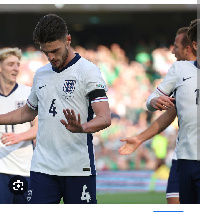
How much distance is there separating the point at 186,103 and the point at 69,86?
37.6 inches

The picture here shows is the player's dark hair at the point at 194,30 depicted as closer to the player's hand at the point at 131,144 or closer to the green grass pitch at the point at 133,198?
the player's hand at the point at 131,144

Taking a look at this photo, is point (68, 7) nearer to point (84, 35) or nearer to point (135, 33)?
point (84, 35)

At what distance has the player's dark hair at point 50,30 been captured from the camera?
4.82 m

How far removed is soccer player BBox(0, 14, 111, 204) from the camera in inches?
191

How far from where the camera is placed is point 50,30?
4820 mm

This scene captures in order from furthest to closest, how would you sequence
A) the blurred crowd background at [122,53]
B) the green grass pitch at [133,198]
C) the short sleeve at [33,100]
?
the blurred crowd background at [122,53], the green grass pitch at [133,198], the short sleeve at [33,100]

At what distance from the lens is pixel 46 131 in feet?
16.3

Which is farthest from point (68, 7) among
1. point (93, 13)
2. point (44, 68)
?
point (44, 68)

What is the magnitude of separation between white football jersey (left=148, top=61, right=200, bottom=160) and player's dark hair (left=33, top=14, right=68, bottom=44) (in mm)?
960

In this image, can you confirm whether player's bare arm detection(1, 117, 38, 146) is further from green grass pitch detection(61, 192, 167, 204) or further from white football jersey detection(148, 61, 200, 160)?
green grass pitch detection(61, 192, 167, 204)

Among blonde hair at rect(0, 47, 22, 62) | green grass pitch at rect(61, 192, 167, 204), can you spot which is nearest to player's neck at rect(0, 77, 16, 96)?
blonde hair at rect(0, 47, 22, 62)

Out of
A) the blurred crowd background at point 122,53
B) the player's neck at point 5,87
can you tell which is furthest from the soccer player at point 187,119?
the blurred crowd background at point 122,53

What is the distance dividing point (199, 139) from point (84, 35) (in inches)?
604

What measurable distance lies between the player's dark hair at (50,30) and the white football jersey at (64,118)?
273 mm
